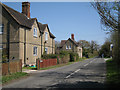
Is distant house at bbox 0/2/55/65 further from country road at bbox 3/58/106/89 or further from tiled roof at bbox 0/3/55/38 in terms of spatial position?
country road at bbox 3/58/106/89

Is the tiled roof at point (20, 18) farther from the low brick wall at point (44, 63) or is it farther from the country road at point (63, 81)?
the country road at point (63, 81)

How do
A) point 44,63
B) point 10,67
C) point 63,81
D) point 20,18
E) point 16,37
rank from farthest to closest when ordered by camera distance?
point 20,18 → point 44,63 → point 16,37 → point 10,67 → point 63,81

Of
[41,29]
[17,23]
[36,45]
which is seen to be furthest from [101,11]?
[41,29]

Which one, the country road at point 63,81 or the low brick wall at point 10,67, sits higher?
the low brick wall at point 10,67

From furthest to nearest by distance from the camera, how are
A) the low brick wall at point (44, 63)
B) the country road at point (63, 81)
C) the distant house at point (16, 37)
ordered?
the distant house at point (16, 37)
the low brick wall at point (44, 63)
the country road at point (63, 81)

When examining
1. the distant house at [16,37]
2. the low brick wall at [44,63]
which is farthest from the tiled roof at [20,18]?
the low brick wall at [44,63]

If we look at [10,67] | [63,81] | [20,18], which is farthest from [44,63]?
[63,81]

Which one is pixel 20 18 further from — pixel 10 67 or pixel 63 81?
pixel 63 81

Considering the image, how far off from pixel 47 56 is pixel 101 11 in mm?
20174

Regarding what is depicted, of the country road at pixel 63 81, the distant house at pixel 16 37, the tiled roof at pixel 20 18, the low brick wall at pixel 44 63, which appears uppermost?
the tiled roof at pixel 20 18

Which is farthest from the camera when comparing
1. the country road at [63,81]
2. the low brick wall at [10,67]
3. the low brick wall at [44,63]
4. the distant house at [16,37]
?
the distant house at [16,37]

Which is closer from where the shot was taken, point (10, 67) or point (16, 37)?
point (10, 67)

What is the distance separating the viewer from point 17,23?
2212cm

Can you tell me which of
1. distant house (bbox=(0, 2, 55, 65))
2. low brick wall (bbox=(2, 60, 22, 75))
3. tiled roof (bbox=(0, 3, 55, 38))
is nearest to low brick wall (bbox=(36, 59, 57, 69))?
distant house (bbox=(0, 2, 55, 65))
